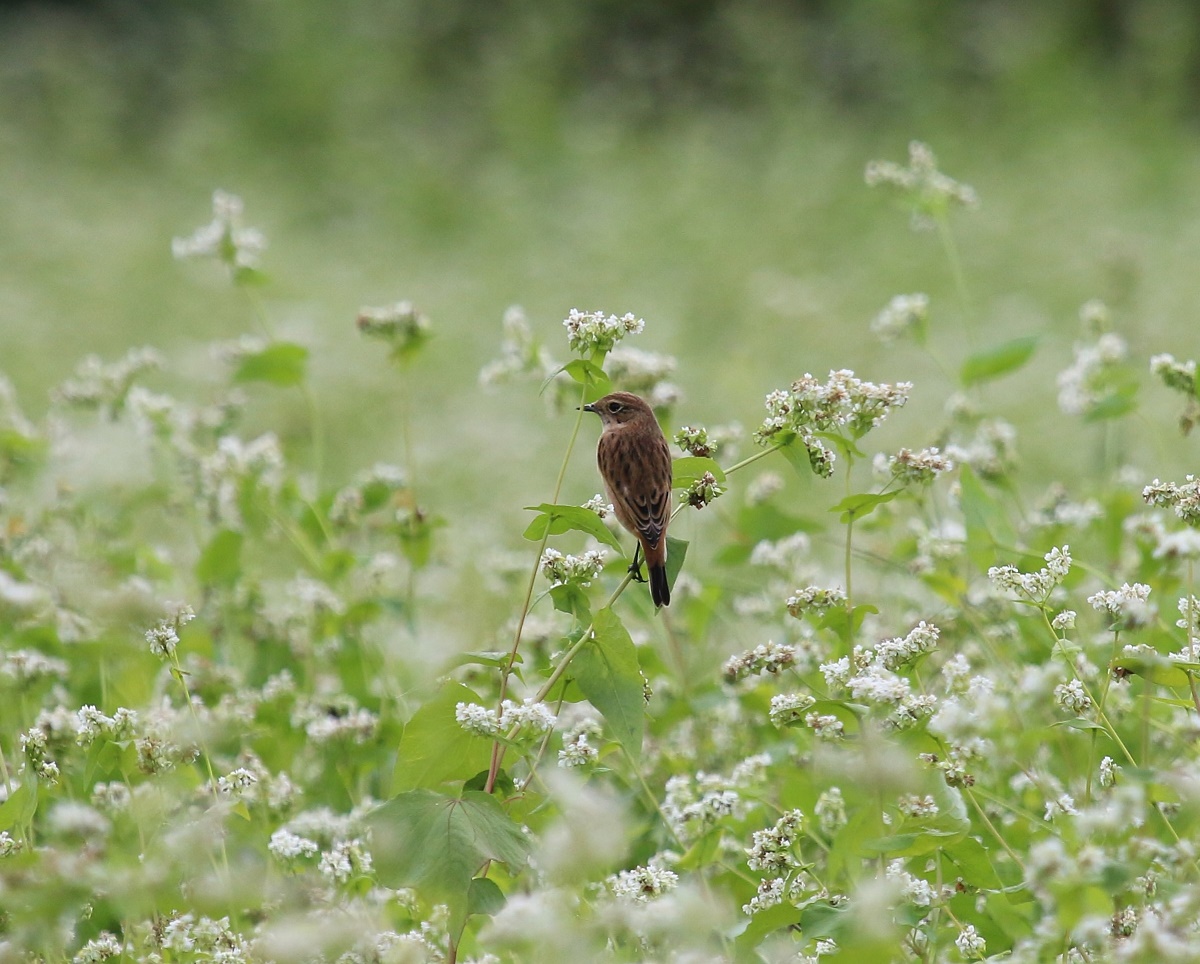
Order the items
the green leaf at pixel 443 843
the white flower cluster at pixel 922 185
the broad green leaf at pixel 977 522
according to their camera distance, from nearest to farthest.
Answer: the green leaf at pixel 443 843 → the broad green leaf at pixel 977 522 → the white flower cluster at pixel 922 185

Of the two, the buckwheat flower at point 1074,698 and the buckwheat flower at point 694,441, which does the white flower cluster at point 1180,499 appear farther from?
the buckwheat flower at point 694,441

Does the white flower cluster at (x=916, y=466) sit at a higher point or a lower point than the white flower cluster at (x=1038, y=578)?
higher

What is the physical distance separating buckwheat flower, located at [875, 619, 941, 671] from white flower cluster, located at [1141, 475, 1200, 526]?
334mm

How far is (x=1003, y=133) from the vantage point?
9570 mm

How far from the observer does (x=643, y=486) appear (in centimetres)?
207

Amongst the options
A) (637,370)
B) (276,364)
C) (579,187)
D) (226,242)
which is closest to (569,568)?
(637,370)

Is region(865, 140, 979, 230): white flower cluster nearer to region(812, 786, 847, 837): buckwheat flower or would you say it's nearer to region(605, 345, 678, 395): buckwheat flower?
region(605, 345, 678, 395): buckwheat flower

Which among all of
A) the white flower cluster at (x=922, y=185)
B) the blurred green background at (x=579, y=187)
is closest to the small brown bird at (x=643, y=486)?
the white flower cluster at (x=922, y=185)

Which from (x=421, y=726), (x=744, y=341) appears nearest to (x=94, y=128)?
(x=744, y=341)

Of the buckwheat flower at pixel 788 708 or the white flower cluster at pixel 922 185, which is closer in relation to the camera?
the buckwheat flower at pixel 788 708

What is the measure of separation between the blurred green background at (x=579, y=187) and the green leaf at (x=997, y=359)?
4.36 ft

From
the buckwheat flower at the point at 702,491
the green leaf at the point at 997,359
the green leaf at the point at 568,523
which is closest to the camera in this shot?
the green leaf at the point at 568,523

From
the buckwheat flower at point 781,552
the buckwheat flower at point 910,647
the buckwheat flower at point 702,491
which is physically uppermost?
the buckwheat flower at point 781,552

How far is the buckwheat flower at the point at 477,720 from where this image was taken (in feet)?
5.52
